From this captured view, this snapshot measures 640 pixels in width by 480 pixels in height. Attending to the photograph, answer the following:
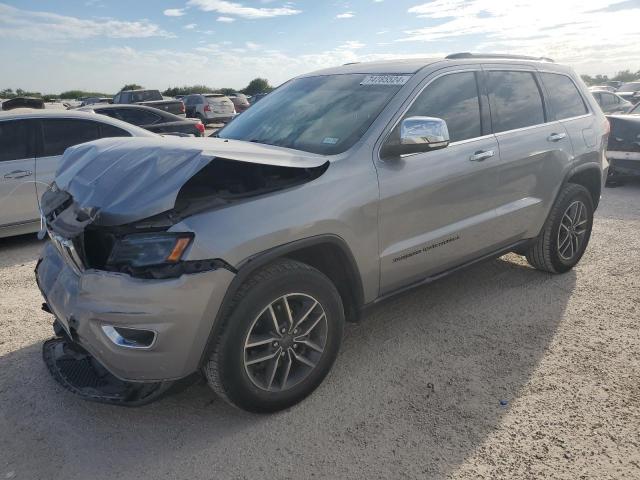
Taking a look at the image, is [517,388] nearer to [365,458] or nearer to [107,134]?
[365,458]

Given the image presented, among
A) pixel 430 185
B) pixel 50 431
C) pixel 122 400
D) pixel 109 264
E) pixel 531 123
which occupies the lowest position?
pixel 50 431

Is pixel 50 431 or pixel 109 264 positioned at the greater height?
pixel 109 264

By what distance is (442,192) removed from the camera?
340cm

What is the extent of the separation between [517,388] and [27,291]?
412 centimetres

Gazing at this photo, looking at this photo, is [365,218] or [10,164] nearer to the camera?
[365,218]

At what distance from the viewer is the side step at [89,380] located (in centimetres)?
257

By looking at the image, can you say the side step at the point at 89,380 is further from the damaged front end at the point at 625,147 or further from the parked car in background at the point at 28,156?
the damaged front end at the point at 625,147

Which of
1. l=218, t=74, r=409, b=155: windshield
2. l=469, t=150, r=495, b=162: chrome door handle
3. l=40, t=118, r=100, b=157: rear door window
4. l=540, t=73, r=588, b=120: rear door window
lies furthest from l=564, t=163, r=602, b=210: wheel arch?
l=40, t=118, r=100, b=157: rear door window

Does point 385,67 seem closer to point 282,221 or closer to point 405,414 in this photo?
point 282,221

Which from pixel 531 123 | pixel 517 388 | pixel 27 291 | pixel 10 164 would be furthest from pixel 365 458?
pixel 10 164

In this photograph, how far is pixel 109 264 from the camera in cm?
248

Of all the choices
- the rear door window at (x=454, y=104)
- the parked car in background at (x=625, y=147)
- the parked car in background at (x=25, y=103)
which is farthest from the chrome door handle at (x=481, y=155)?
the parked car in background at (x=25, y=103)

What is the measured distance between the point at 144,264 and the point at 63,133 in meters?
4.63

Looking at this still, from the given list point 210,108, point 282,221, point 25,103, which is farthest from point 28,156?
point 210,108
